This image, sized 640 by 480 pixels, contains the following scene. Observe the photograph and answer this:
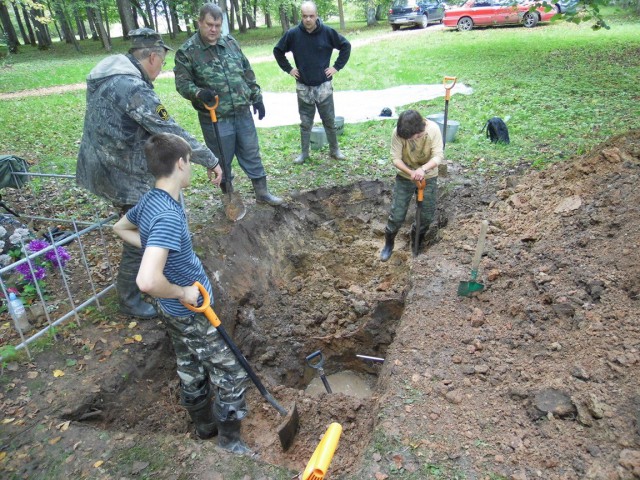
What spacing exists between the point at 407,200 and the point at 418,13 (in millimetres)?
24614

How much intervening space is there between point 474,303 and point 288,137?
5374mm

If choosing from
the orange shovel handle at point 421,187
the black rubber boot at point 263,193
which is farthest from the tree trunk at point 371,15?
the orange shovel handle at point 421,187

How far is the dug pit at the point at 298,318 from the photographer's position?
3330 mm

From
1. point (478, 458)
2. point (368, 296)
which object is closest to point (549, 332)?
point (478, 458)

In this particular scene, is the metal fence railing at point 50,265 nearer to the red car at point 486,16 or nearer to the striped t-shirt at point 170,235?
the striped t-shirt at point 170,235

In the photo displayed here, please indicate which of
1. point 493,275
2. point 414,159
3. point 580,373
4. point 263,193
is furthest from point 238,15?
point 580,373

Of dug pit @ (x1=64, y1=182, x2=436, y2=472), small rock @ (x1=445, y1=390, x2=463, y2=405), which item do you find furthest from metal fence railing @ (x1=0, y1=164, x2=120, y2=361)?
small rock @ (x1=445, y1=390, x2=463, y2=405)

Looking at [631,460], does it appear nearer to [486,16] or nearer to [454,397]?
[454,397]

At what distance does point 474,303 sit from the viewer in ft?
12.3

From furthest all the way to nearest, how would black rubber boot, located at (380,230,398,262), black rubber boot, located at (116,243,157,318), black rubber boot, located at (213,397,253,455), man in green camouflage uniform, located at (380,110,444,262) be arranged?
black rubber boot, located at (380,230,398,262)
man in green camouflage uniform, located at (380,110,444,262)
black rubber boot, located at (116,243,157,318)
black rubber boot, located at (213,397,253,455)

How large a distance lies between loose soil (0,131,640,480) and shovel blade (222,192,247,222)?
0.47 ft

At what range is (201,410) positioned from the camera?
10.5 ft

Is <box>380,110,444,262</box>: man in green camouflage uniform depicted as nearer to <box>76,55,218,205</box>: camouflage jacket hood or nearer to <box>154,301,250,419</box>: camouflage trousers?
<box>76,55,218,205</box>: camouflage jacket hood

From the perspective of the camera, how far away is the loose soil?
254 centimetres
